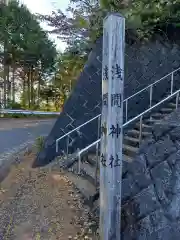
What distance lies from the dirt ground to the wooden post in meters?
0.64

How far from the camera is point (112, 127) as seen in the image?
2715 millimetres

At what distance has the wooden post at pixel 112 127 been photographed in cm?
267

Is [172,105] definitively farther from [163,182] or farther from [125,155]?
[163,182]

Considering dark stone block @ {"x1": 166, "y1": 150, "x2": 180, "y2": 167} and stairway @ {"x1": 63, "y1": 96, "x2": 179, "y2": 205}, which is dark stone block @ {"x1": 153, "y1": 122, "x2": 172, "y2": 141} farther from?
stairway @ {"x1": 63, "y1": 96, "x2": 179, "y2": 205}

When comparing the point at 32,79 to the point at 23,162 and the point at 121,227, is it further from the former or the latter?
the point at 121,227

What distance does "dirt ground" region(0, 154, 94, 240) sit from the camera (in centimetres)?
321

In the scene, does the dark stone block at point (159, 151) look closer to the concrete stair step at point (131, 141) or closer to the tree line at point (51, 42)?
the concrete stair step at point (131, 141)

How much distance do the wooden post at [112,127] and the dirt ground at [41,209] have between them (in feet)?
2.10

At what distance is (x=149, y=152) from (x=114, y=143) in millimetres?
756

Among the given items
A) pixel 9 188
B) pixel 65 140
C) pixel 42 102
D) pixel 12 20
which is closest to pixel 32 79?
pixel 42 102

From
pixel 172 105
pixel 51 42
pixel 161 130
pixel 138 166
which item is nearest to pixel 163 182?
pixel 138 166

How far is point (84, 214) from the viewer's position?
3.67m

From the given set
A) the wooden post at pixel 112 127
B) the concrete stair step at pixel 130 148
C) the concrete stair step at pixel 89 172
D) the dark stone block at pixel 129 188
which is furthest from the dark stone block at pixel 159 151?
the concrete stair step at pixel 89 172

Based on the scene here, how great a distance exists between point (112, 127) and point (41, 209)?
1910 mm
